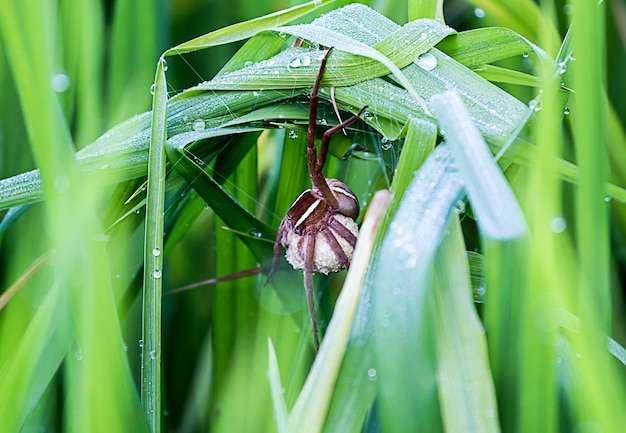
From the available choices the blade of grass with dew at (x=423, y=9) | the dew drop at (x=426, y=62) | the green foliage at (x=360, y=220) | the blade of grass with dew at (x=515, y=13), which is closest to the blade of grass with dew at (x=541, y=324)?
the green foliage at (x=360, y=220)

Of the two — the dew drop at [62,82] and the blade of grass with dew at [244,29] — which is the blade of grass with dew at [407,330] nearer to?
the blade of grass with dew at [244,29]

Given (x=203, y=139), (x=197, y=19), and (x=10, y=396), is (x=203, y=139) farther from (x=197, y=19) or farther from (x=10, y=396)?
(x=197, y=19)

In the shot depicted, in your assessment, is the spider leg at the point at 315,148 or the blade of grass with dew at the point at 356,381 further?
the spider leg at the point at 315,148

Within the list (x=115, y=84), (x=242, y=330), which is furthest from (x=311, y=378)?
(x=115, y=84)

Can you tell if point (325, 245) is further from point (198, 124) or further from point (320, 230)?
point (198, 124)

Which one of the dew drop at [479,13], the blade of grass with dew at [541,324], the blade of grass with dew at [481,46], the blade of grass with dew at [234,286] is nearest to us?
the blade of grass with dew at [541,324]

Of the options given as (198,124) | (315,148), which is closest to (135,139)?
(198,124)

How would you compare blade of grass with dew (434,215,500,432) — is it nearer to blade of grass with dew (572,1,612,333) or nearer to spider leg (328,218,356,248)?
blade of grass with dew (572,1,612,333)

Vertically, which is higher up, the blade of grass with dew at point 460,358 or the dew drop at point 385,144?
the dew drop at point 385,144
